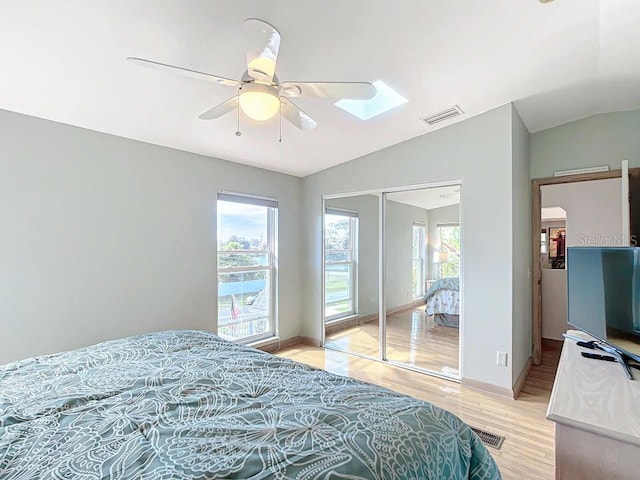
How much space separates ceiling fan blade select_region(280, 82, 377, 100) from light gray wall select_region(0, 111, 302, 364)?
6.47 feet

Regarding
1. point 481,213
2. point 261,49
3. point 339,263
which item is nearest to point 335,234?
point 339,263

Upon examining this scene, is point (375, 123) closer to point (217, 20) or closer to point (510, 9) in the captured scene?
point (510, 9)

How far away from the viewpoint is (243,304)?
418 centimetres

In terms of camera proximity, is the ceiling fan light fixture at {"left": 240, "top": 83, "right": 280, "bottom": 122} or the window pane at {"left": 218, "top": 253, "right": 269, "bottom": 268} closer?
the ceiling fan light fixture at {"left": 240, "top": 83, "right": 280, "bottom": 122}

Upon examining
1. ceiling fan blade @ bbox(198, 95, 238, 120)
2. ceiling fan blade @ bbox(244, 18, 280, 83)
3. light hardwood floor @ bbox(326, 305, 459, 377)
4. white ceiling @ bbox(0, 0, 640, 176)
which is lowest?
light hardwood floor @ bbox(326, 305, 459, 377)

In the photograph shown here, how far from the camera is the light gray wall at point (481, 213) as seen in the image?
→ 3.14m

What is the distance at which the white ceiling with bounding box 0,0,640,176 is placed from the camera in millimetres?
1779

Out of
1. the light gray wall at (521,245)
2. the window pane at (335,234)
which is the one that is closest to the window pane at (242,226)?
the window pane at (335,234)

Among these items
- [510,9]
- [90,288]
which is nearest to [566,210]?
[510,9]

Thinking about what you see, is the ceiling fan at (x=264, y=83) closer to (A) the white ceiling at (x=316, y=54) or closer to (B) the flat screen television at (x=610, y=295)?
(A) the white ceiling at (x=316, y=54)

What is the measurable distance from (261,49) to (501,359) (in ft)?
10.5

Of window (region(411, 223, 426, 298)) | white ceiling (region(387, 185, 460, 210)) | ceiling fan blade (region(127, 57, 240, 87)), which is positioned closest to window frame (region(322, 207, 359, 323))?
white ceiling (region(387, 185, 460, 210))

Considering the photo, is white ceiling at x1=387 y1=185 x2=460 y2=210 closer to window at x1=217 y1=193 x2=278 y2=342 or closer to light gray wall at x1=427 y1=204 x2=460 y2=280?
light gray wall at x1=427 y1=204 x2=460 y2=280

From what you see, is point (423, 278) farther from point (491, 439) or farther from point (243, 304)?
point (243, 304)
